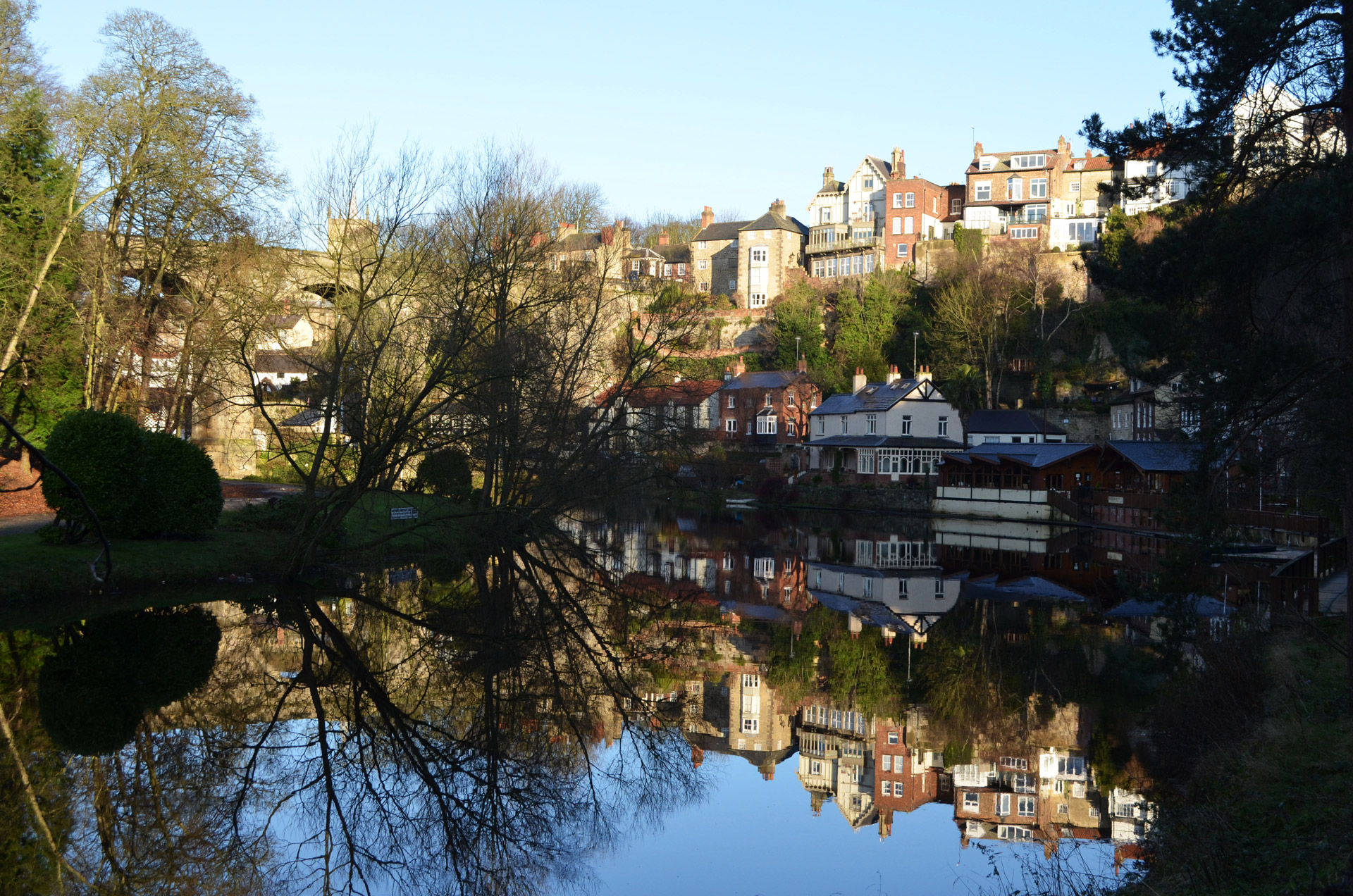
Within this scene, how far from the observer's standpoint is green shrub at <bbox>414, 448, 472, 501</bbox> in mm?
30453

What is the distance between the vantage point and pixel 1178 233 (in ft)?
40.1

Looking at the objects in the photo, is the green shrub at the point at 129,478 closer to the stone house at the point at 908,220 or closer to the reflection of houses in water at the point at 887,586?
the reflection of houses in water at the point at 887,586

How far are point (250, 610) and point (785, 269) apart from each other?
67135 millimetres

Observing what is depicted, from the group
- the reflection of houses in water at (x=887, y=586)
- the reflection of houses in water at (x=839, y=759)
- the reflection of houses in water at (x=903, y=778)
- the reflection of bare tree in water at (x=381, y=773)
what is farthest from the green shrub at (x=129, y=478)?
the reflection of houses in water at (x=903, y=778)

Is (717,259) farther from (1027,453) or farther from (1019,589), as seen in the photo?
(1019,589)

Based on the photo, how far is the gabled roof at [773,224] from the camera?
80625 mm

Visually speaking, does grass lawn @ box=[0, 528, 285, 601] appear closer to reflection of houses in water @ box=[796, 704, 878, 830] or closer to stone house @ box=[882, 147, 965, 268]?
reflection of houses in water @ box=[796, 704, 878, 830]

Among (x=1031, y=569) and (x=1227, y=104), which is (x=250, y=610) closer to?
(x=1227, y=104)

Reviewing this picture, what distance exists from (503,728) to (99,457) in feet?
38.3

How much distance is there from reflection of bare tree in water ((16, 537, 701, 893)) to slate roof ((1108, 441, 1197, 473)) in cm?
3248

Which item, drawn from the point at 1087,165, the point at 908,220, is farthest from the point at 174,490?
the point at 1087,165

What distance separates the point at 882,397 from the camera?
5738 centimetres

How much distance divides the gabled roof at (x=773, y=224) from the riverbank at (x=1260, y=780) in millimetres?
69332

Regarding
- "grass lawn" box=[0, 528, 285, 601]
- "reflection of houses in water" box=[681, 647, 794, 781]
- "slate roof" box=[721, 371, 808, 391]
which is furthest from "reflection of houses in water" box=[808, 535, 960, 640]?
"slate roof" box=[721, 371, 808, 391]
